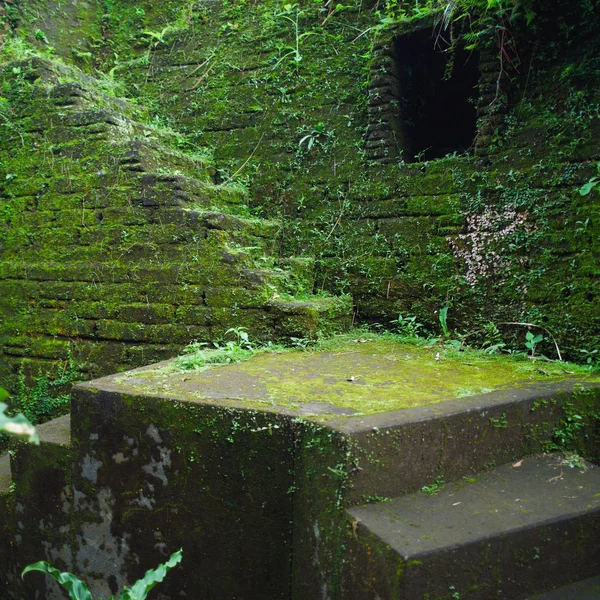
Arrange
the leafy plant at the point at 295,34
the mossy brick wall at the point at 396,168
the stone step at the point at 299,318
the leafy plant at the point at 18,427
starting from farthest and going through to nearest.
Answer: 1. the leafy plant at the point at 295,34
2. the stone step at the point at 299,318
3. the mossy brick wall at the point at 396,168
4. the leafy plant at the point at 18,427

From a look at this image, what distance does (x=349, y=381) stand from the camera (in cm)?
259

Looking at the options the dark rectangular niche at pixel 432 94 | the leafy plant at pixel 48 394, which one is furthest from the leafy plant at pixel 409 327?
the leafy plant at pixel 48 394

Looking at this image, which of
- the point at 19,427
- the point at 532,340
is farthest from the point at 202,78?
the point at 19,427

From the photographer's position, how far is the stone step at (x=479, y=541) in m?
1.54

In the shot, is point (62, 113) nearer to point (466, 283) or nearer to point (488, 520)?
point (466, 283)

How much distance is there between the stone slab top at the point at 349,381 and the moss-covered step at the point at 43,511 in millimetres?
448

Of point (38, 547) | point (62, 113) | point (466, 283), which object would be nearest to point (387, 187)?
point (466, 283)

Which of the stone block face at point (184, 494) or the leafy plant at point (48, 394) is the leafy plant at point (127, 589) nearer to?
the stone block face at point (184, 494)

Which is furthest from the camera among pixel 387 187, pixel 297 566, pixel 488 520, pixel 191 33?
pixel 191 33

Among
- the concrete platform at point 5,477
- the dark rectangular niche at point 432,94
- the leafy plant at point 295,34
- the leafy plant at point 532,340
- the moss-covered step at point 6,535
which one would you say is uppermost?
the leafy plant at point 295,34

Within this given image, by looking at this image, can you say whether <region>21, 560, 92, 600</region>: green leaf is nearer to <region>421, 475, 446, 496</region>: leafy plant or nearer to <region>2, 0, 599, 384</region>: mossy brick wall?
<region>421, 475, 446, 496</region>: leafy plant

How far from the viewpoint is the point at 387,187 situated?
4.18 metres

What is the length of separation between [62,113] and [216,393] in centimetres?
326

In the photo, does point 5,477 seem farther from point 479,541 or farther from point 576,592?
point 576,592
